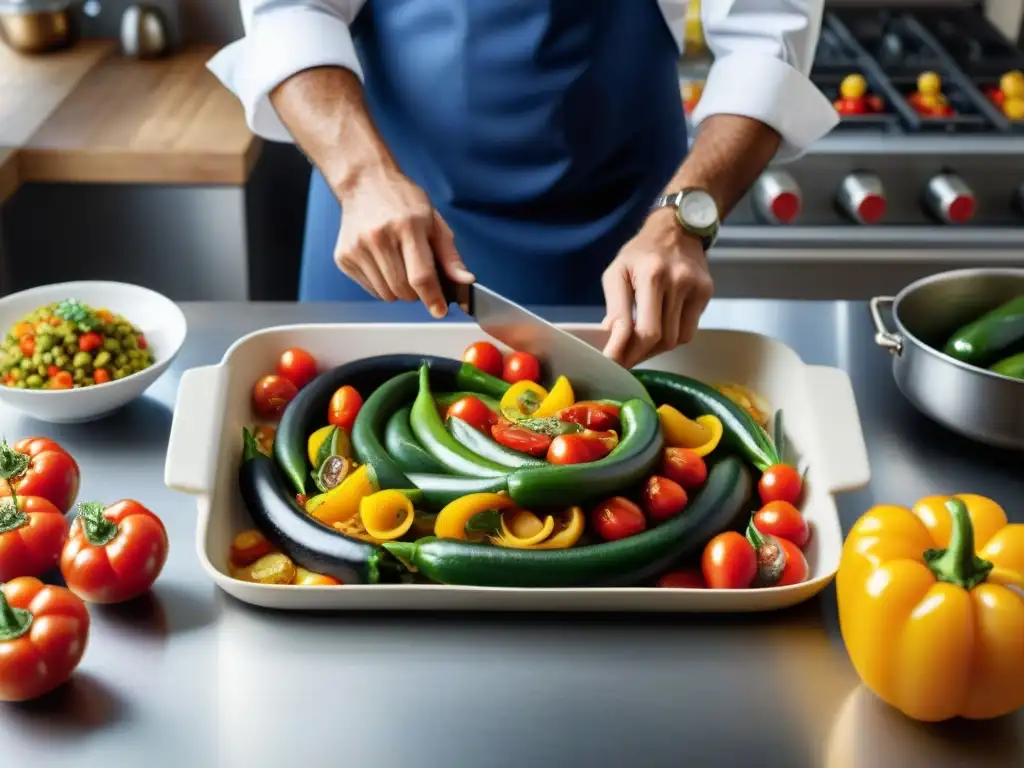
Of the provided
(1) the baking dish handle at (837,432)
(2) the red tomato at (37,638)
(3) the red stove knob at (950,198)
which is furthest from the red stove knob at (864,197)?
(2) the red tomato at (37,638)

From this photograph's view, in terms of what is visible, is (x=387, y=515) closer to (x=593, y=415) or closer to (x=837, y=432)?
(x=593, y=415)

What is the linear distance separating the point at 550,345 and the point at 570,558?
31 cm

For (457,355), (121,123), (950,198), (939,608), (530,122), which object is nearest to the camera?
(939,608)

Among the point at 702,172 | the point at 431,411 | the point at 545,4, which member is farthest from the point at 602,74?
the point at 431,411

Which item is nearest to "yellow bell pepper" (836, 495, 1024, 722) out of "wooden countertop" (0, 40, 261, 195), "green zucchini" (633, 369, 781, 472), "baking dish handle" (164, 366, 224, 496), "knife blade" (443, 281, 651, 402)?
"green zucchini" (633, 369, 781, 472)

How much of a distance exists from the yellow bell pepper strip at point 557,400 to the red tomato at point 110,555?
38cm

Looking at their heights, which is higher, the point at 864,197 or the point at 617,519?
the point at 617,519

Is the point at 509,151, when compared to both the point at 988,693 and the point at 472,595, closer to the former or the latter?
the point at 472,595

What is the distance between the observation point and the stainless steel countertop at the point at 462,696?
814mm

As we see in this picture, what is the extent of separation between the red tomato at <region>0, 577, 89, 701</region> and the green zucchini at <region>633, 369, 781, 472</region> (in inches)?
22.4

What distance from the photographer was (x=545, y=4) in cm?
143

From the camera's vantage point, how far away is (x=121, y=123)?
210 centimetres

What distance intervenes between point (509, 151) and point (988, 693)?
937 millimetres

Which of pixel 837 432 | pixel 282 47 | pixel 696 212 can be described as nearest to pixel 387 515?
pixel 837 432
